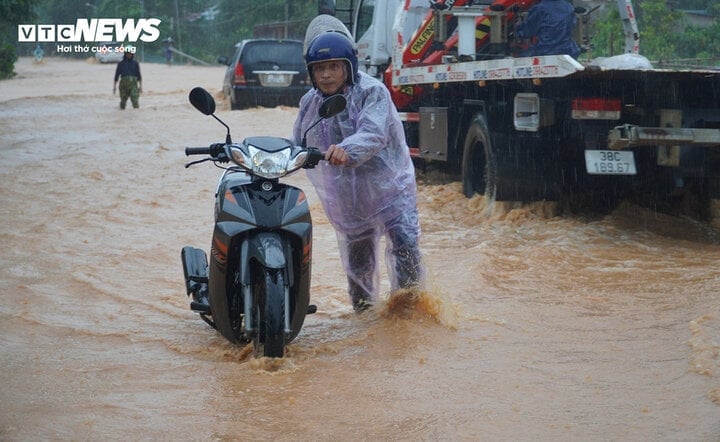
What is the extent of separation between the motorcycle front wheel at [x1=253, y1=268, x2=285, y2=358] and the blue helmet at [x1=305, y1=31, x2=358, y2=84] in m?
1.19

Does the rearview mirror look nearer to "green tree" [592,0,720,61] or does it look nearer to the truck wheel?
the truck wheel

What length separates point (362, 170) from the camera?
5789 mm

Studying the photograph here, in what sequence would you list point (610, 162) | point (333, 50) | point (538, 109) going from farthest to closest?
point (538, 109) → point (610, 162) → point (333, 50)

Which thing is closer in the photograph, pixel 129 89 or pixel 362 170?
pixel 362 170

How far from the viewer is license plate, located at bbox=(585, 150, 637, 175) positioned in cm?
858

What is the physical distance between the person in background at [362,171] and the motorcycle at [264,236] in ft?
1.19

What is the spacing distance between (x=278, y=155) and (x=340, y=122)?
0.74 m

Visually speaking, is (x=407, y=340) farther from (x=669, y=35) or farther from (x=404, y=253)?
(x=669, y=35)

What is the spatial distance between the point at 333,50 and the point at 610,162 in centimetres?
374

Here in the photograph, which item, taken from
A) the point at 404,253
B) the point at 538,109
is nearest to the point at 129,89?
the point at 538,109

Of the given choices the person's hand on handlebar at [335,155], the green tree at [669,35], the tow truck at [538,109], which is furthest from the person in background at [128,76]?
the person's hand on handlebar at [335,155]

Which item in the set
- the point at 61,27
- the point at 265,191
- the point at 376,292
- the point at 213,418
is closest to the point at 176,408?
the point at 213,418

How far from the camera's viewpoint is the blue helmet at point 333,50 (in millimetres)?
5543

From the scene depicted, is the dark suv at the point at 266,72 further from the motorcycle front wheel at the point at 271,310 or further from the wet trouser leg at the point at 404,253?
the motorcycle front wheel at the point at 271,310
